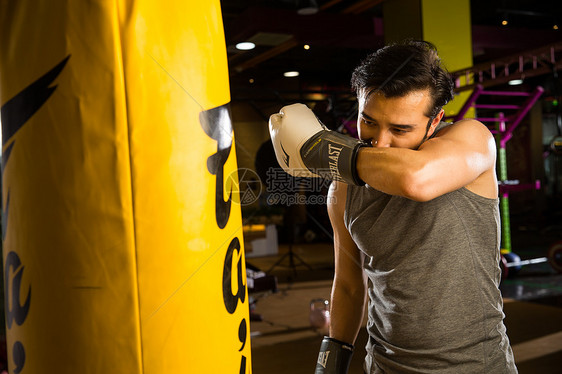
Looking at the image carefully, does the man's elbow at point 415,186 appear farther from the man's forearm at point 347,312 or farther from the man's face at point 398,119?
the man's forearm at point 347,312

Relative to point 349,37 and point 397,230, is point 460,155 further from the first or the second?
point 349,37

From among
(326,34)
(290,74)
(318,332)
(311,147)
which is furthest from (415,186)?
(290,74)

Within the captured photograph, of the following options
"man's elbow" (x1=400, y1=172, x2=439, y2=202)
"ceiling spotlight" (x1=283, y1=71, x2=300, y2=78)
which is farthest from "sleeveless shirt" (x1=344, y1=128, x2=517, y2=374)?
"ceiling spotlight" (x1=283, y1=71, x2=300, y2=78)

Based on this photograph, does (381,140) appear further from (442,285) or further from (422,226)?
(442,285)

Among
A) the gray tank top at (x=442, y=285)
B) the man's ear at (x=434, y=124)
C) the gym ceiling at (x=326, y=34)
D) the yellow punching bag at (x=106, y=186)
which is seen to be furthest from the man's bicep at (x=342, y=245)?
the gym ceiling at (x=326, y=34)

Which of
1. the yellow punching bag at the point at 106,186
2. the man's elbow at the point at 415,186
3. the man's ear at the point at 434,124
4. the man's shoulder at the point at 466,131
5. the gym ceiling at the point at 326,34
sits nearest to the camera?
the yellow punching bag at the point at 106,186

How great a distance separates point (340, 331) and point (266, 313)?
3.51 m

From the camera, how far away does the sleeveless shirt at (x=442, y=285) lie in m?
1.17

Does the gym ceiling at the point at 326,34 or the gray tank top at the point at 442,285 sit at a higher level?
the gym ceiling at the point at 326,34

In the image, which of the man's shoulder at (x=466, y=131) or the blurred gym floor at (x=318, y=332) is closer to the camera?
the man's shoulder at (x=466, y=131)

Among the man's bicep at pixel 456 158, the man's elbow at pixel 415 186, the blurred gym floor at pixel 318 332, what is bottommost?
the blurred gym floor at pixel 318 332

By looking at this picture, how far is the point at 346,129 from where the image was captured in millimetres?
6297

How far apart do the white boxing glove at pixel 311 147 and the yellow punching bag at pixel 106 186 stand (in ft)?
0.85

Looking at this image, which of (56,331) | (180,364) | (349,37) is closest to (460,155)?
(180,364)
